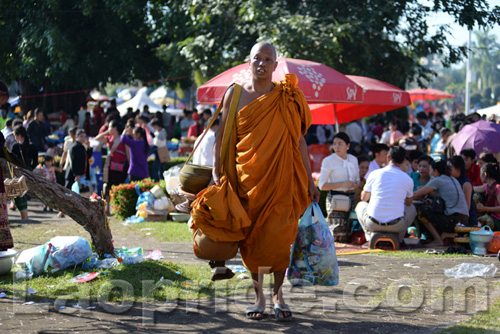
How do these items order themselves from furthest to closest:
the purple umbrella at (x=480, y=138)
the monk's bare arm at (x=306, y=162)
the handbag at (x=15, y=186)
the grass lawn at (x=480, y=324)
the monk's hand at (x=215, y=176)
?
1. the purple umbrella at (x=480, y=138)
2. the handbag at (x=15, y=186)
3. the monk's bare arm at (x=306, y=162)
4. the monk's hand at (x=215, y=176)
5. the grass lawn at (x=480, y=324)

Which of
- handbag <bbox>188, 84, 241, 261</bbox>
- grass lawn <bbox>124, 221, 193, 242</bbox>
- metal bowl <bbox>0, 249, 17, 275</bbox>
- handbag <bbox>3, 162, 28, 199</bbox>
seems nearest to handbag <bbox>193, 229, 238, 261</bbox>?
handbag <bbox>188, 84, 241, 261</bbox>

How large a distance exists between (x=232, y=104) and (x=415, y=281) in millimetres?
2753

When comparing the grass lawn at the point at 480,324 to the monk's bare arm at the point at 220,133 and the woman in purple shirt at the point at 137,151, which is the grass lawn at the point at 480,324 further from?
the woman in purple shirt at the point at 137,151

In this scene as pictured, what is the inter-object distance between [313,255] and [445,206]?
422 centimetres

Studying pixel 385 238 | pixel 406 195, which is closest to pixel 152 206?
pixel 385 238

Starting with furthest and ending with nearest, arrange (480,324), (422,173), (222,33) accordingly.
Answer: (222,33) < (422,173) < (480,324)

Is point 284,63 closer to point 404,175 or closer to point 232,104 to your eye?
point 404,175

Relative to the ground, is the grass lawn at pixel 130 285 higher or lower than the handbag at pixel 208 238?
lower

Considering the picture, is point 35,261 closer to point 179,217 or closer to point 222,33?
point 179,217

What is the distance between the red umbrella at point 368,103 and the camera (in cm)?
1084

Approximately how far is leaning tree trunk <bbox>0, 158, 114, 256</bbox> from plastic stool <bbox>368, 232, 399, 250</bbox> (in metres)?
3.57

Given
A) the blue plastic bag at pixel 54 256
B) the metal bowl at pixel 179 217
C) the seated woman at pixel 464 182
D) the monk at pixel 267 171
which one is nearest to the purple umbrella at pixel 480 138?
the seated woman at pixel 464 182

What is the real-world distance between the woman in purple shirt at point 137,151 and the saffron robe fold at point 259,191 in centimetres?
699

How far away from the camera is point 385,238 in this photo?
821 cm
